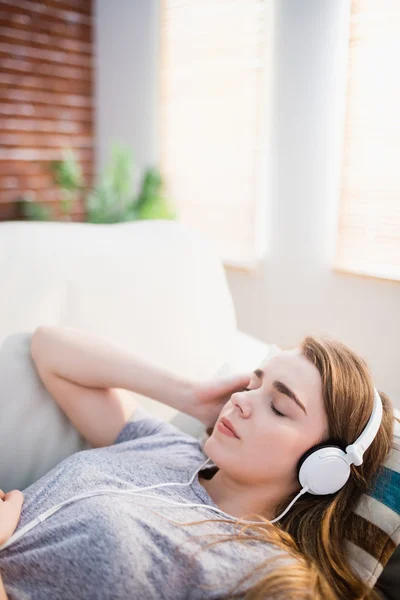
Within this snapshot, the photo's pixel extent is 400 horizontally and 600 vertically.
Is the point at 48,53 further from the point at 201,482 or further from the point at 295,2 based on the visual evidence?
the point at 201,482

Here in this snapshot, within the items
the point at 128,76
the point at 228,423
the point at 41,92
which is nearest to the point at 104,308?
the point at 228,423

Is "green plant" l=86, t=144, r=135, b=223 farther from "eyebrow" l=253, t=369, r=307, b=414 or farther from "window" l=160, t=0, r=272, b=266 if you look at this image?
"eyebrow" l=253, t=369, r=307, b=414

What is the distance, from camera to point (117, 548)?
2.74 ft

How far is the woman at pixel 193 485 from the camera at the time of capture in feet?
2.76

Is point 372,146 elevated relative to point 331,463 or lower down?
elevated

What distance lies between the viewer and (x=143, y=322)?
1345 mm

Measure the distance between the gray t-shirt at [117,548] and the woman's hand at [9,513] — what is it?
0.02 meters

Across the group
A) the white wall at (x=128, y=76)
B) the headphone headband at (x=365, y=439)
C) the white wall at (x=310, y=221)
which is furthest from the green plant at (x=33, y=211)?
the headphone headband at (x=365, y=439)

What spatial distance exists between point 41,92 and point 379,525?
3975 millimetres

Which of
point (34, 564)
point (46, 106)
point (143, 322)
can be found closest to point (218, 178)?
point (46, 106)

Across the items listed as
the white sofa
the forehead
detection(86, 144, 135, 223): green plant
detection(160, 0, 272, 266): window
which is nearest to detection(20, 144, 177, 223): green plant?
detection(86, 144, 135, 223): green plant

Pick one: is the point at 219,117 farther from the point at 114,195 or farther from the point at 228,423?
the point at 228,423

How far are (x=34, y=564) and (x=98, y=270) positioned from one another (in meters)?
0.64

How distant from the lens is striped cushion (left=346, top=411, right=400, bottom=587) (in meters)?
0.95
